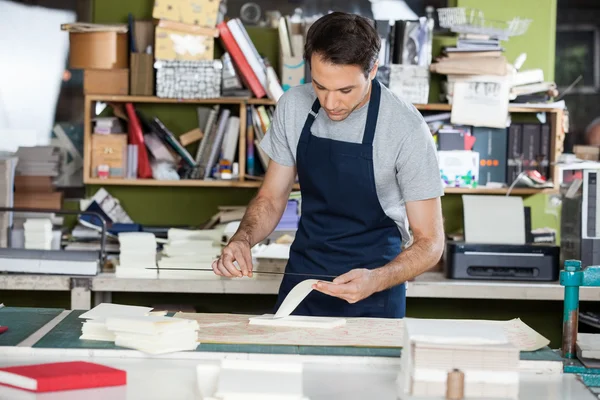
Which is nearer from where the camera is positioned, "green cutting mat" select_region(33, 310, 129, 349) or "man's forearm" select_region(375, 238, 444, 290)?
"green cutting mat" select_region(33, 310, 129, 349)

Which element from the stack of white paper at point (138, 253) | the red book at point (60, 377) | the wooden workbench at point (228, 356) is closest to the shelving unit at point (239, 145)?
the stack of white paper at point (138, 253)

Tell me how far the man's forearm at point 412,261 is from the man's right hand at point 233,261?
16.6 inches

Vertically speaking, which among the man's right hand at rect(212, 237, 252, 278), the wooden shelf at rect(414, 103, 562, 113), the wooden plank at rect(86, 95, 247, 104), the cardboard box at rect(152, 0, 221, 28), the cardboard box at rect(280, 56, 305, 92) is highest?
the cardboard box at rect(152, 0, 221, 28)

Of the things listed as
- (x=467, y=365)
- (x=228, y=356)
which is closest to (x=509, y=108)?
(x=228, y=356)

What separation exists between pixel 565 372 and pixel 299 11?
3.11 metres

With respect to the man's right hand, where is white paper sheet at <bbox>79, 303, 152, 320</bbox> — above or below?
below

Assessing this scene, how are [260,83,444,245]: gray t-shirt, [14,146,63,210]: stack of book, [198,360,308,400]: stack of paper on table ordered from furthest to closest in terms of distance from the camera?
[14,146,63,210]: stack of book
[260,83,444,245]: gray t-shirt
[198,360,308,400]: stack of paper on table

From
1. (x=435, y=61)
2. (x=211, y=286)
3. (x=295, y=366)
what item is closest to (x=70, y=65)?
(x=211, y=286)

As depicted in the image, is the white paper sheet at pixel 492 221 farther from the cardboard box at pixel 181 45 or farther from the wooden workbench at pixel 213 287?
the cardboard box at pixel 181 45

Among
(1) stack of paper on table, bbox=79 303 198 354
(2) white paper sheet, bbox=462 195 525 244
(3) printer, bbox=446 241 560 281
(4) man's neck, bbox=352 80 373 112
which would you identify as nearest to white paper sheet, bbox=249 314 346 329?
(1) stack of paper on table, bbox=79 303 198 354

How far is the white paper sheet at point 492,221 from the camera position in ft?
14.5

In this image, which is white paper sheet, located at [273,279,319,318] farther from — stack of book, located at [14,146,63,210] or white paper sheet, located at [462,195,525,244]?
stack of book, located at [14,146,63,210]

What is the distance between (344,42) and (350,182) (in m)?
0.51

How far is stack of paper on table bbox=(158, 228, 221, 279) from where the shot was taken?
4242mm
